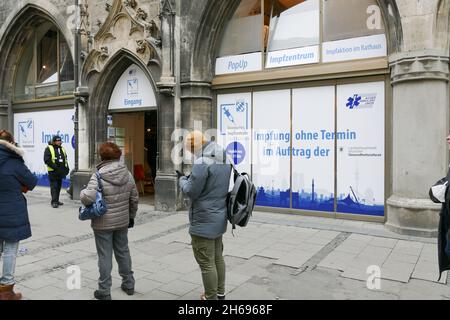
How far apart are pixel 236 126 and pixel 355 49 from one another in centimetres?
313

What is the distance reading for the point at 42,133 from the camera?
1317cm

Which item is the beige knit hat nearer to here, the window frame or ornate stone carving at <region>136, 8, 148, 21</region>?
Answer: ornate stone carving at <region>136, 8, 148, 21</region>

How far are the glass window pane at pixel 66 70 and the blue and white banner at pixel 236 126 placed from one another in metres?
5.87

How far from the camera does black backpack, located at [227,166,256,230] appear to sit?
11.9 ft

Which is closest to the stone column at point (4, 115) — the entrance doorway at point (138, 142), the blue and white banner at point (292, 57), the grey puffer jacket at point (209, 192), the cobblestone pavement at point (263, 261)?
the entrance doorway at point (138, 142)

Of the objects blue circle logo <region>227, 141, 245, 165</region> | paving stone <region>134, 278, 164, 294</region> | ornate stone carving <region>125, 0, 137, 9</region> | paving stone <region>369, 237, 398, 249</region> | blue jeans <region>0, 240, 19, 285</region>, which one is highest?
ornate stone carving <region>125, 0, 137, 9</region>

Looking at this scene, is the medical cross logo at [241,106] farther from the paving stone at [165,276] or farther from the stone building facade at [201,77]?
the paving stone at [165,276]

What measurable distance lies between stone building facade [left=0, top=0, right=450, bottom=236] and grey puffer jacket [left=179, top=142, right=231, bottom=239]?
4409mm

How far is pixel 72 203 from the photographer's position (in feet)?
34.3

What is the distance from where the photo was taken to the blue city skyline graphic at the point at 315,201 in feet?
25.2

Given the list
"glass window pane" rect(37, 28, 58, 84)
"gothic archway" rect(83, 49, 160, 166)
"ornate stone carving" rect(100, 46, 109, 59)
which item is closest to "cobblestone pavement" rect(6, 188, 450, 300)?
"gothic archway" rect(83, 49, 160, 166)

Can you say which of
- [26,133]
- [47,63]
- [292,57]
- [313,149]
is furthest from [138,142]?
[313,149]

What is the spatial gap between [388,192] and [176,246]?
13.7ft
